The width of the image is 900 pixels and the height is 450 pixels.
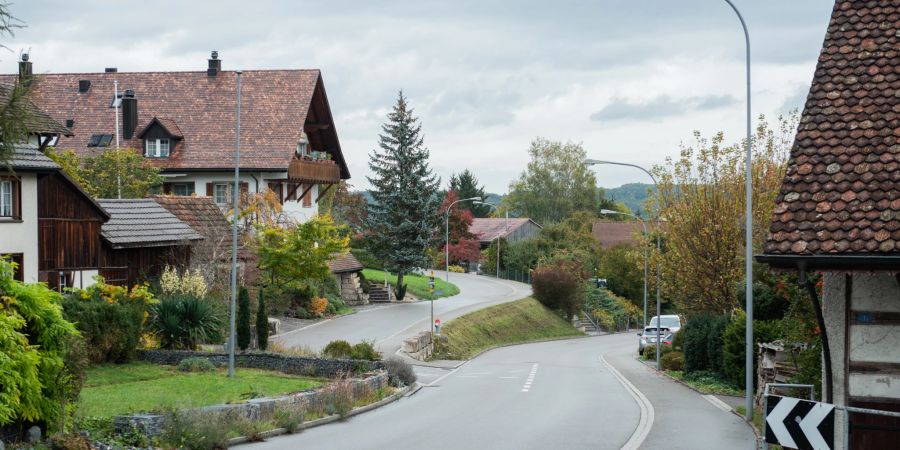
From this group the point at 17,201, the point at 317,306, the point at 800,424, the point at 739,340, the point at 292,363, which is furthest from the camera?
the point at 317,306

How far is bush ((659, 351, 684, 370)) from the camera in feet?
127

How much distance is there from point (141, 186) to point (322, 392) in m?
29.2

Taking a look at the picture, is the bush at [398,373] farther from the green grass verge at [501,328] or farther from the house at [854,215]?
the house at [854,215]

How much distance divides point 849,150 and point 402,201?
179ft

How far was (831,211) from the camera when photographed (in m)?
11.4

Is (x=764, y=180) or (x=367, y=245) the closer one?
(x=764, y=180)

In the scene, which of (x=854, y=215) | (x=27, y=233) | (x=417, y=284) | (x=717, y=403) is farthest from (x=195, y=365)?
(x=417, y=284)

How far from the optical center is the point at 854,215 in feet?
37.1

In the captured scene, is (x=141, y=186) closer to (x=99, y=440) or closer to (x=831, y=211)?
(x=99, y=440)

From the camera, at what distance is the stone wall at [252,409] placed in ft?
58.4

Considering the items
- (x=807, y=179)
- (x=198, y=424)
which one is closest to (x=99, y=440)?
(x=198, y=424)

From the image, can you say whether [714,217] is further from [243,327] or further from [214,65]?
[214,65]

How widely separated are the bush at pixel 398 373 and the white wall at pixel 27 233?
11.2 metres

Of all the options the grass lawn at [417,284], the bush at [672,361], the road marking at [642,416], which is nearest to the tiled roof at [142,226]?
the road marking at [642,416]
